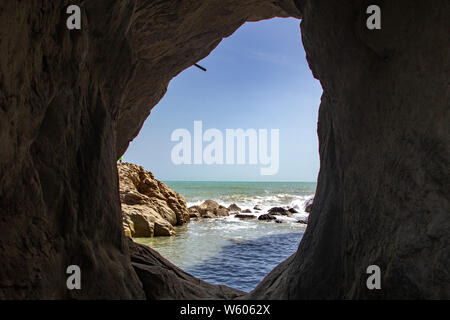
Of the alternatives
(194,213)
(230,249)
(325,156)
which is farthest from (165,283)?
(194,213)

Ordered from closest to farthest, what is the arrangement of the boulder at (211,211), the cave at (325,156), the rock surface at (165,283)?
1. the cave at (325,156)
2. the rock surface at (165,283)
3. the boulder at (211,211)

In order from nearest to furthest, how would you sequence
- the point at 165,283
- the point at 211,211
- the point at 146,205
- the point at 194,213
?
1. the point at 165,283
2. the point at 146,205
3. the point at 194,213
4. the point at 211,211

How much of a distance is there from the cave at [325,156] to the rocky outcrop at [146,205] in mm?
7915

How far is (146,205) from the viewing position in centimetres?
1416

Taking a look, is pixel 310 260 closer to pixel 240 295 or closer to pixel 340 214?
pixel 340 214

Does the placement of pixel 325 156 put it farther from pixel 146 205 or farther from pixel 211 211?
pixel 211 211

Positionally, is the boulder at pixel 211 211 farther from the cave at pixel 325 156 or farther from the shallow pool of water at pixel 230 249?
the cave at pixel 325 156

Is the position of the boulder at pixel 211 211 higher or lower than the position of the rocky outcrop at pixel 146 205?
lower

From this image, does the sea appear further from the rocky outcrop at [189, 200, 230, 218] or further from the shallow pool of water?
the rocky outcrop at [189, 200, 230, 218]

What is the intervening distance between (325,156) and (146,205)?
11095 millimetres

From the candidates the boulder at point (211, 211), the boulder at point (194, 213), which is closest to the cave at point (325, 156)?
the boulder at point (194, 213)

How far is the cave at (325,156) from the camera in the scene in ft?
6.70

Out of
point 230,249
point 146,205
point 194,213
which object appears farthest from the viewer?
point 194,213
